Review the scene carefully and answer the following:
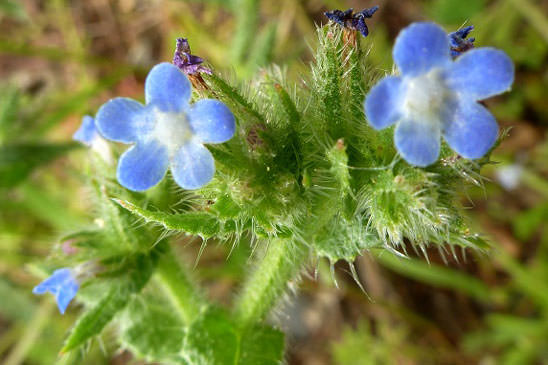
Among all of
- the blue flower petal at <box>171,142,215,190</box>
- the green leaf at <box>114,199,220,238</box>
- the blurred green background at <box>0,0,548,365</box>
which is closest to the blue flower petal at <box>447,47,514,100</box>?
the blue flower petal at <box>171,142,215,190</box>

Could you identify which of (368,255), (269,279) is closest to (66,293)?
(269,279)

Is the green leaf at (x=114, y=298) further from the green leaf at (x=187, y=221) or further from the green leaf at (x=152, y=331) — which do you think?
the green leaf at (x=187, y=221)

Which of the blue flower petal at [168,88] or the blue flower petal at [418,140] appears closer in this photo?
the blue flower petal at [418,140]

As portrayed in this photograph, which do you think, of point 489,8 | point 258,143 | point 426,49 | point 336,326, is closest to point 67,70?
point 336,326

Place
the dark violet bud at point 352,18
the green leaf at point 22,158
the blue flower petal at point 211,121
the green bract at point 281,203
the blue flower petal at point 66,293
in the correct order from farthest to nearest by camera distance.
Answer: the green leaf at point 22,158, the blue flower petal at point 66,293, the dark violet bud at point 352,18, the green bract at point 281,203, the blue flower petal at point 211,121

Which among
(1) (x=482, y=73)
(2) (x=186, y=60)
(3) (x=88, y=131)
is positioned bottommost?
(3) (x=88, y=131)

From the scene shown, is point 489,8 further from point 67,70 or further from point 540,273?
point 67,70

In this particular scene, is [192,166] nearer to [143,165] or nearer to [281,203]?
[143,165]

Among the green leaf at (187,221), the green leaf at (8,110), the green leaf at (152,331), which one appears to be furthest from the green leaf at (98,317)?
the green leaf at (8,110)
